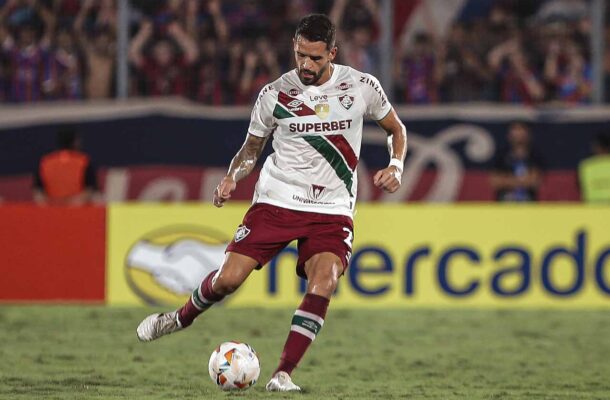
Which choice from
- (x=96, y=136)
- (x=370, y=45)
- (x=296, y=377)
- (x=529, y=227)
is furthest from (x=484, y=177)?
(x=296, y=377)

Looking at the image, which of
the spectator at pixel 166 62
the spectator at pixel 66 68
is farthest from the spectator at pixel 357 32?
the spectator at pixel 66 68

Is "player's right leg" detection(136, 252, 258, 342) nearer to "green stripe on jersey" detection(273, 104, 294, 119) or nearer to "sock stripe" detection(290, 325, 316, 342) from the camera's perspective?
"sock stripe" detection(290, 325, 316, 342)

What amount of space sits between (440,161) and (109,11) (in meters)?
4.21

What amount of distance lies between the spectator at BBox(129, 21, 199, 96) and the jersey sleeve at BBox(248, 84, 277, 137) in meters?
7.58

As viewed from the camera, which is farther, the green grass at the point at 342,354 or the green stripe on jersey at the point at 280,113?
the green grass at the point at 342,354

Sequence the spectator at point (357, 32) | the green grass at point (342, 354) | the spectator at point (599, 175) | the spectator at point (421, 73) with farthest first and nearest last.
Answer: the spectator at point (421, 73) → the spectator at point (357, 32) → the spectator at point (599, 175) → the green grass at point (342, 354)

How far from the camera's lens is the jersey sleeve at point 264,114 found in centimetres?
669

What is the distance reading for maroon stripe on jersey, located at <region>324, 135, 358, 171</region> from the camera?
6.66m

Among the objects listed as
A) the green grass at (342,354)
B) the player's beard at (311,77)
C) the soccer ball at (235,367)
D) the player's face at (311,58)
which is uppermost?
the player's face at (311,58)

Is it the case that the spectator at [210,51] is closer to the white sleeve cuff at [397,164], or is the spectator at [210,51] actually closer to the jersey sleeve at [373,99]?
the jersey sleeve at [373,99]

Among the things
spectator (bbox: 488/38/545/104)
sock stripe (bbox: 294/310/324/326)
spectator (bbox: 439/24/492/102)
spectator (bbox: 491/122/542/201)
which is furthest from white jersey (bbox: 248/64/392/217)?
spectator (bbox: 488/38/545/104)

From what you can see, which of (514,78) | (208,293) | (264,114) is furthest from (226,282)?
(514,78)

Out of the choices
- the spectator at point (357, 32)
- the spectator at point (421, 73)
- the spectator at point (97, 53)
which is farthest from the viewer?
the spectator at point (421, 73)

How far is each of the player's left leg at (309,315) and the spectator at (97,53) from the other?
26.0ft
